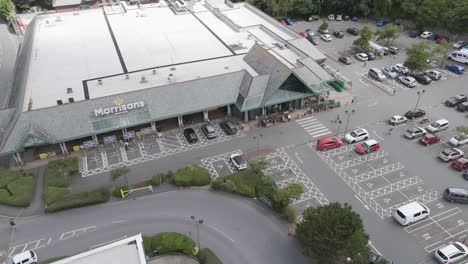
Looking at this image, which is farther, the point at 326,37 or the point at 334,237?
the point at 326,37

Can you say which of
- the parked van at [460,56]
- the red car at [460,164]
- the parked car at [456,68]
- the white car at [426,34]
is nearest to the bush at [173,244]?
the red car at [460,164]

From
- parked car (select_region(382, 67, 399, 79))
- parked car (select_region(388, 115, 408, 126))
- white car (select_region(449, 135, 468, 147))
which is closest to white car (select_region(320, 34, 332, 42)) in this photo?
parked car (select_region(382, 67, 399, 79))

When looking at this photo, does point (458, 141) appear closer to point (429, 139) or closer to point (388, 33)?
point (429, 139)

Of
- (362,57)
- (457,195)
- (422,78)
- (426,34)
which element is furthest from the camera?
(426,34)

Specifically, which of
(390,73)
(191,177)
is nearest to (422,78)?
(390,73)

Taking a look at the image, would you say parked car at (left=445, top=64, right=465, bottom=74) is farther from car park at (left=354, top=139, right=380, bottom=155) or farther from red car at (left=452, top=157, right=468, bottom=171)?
car park at (left=354, top=139, right=380, bottom=155)

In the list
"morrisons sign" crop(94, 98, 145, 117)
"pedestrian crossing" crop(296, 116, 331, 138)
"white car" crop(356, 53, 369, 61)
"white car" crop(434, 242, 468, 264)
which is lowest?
"white car" crop(434, 242, 468, 264)

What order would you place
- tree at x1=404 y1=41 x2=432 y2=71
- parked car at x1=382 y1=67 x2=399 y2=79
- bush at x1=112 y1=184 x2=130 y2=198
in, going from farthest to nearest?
parked car at x1=382 y1=67 x2=399 y2=79, tree at x1=404 y1=41 x2=432 y2=71, bush at x1=112 y1=184 x2=130 y2=198
